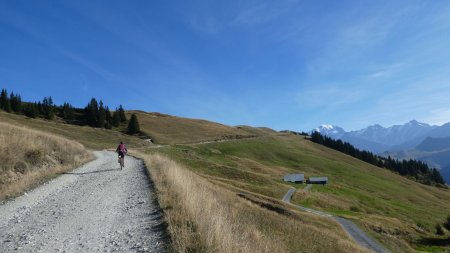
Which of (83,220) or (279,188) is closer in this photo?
(83,220)

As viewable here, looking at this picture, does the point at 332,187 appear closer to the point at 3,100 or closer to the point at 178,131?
the point at 178,131

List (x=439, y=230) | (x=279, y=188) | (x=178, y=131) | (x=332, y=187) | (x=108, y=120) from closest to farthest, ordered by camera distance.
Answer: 1. (x=439, y=230)
2. (x=279, y=188)
3. (x=332, y=187)
4. (x=108, y=120)
5. (x=178, y=131)

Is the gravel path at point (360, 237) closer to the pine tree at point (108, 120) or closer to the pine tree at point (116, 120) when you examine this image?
the pine tree at point (108, 120)

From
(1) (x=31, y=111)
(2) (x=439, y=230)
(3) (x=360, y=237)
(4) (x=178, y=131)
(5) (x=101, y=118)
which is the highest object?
(5) (x=101, y=118)

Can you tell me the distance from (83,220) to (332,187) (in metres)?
95.1

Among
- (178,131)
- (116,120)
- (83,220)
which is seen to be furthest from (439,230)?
(116,120)

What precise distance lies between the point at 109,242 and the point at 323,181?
102122 mm

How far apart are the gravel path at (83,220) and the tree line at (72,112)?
123121 mm

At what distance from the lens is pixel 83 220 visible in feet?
40.7

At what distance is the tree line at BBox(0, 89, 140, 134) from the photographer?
432 feet

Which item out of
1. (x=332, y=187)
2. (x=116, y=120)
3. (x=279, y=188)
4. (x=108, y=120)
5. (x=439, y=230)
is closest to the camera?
(x=439, y=230)

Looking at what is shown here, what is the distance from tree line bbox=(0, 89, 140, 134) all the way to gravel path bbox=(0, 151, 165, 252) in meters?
123

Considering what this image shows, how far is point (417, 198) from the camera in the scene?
13138 centimetres

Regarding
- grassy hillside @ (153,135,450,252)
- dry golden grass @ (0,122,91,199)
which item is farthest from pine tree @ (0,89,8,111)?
dry golden grass @ (0,122,91,199)
